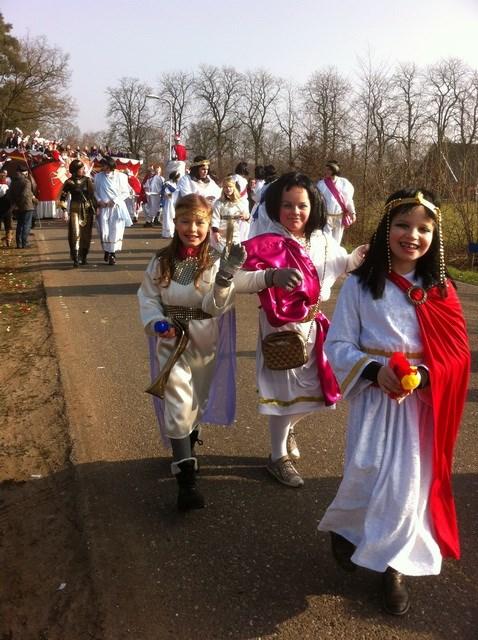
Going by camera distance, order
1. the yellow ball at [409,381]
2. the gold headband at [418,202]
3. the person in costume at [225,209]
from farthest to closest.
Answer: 1. the person in costume at [225,209]
2. the gold headband at [418,202]
3. the yellow ball at [409,381]

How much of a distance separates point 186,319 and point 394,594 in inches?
67.4

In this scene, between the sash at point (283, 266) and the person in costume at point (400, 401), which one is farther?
the sash at point (283, 266)

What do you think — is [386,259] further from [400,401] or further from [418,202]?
[400,401]

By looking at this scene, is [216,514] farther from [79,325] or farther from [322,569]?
[79,325]

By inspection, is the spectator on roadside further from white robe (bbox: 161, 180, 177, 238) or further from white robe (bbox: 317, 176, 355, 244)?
white robe (bbox: 317, 176, 355, 244)

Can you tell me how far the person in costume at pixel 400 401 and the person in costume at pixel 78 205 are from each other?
9329 mm

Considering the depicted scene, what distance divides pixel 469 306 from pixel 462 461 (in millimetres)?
5088

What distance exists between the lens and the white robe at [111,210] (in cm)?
1175

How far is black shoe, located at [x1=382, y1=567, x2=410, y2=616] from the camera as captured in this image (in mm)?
2531

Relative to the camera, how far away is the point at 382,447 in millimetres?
2547

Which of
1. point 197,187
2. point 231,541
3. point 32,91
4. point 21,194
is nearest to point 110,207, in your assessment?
point 197,187

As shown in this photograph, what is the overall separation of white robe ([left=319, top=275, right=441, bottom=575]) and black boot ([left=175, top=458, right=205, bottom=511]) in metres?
0.83

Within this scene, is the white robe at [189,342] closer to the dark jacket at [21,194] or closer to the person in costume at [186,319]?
the person in costume at [186,319]

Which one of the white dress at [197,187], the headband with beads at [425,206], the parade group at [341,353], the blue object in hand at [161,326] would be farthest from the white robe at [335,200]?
the headband with beads at [425,206]
